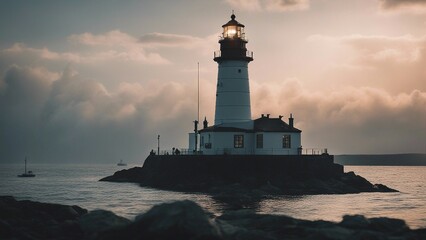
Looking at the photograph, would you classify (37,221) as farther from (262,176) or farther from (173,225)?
(262,176)

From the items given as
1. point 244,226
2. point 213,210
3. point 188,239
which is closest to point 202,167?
point 213,210

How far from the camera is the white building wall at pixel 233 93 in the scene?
2459 inches

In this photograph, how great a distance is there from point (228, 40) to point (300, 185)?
667 inches

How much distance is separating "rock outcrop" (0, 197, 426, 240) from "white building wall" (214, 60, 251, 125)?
3012 cm

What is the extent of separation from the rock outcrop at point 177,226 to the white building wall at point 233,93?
30122 mm

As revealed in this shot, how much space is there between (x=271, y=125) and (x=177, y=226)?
4057 cm

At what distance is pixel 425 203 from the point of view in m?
53.1

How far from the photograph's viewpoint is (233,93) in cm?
6234

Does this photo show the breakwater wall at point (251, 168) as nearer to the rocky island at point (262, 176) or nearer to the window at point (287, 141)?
the rocky island at point (262, 176)

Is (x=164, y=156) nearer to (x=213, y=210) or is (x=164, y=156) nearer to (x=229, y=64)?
(x=229, y=64)

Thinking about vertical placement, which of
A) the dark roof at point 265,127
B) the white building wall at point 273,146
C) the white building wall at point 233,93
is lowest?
the white building wall at point 273,146

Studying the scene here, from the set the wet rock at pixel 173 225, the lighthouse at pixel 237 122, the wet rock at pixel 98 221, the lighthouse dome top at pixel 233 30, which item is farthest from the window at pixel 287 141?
the wet rock at pixel 173 225

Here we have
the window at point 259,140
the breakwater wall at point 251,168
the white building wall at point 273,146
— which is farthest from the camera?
the window at point 259,140

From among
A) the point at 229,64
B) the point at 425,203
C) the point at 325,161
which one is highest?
the point at 229,64
